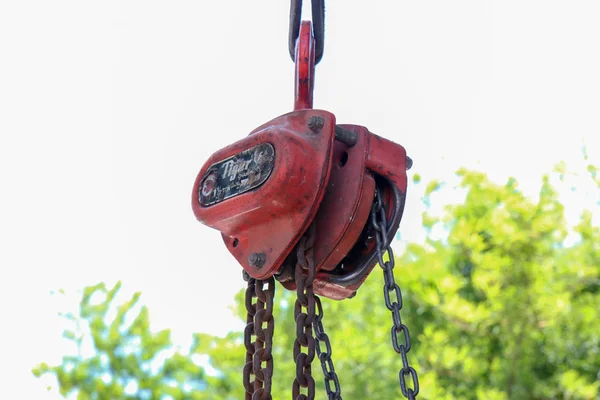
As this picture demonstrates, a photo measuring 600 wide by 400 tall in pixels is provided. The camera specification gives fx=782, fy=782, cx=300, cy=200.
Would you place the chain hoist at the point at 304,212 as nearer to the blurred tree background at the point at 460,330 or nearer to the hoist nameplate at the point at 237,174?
the hoist nameplate at the point at 237,174

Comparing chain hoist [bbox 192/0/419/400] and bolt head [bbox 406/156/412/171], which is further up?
bolt head [bbox 406/156/412/171]

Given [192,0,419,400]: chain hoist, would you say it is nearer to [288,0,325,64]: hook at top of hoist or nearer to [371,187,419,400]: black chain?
[371,187,419,400]: black chain

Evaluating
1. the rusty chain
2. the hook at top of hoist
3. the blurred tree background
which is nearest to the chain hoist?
the rusty chain

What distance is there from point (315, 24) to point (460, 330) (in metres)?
4.19

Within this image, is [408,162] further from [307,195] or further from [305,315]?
[305,315]

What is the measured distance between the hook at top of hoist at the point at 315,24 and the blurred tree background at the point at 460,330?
130 inches

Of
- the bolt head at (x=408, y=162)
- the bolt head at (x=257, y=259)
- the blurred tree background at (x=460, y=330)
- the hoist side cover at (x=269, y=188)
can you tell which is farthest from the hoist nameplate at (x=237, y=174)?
the blurred tree background at (x=460, y=330)

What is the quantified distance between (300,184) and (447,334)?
424 centimetres

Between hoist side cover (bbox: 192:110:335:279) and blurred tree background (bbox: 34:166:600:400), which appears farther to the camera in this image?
blurred tree background (bbox: 34:166:600:400)

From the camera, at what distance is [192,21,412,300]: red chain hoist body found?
143cm

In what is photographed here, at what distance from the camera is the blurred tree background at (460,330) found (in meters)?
4.88

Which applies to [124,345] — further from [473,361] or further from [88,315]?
[473,361]

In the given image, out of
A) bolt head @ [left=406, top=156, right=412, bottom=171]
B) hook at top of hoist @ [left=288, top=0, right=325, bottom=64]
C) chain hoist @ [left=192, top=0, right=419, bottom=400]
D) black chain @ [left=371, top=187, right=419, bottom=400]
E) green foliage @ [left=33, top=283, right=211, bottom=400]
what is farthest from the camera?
green foliage @ [left=33, top=283, right=211, bottom=400]

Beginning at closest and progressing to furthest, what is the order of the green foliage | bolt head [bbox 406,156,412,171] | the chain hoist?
the chain hoist, bolt head [bbox 406,156,412,171], the green foliage
